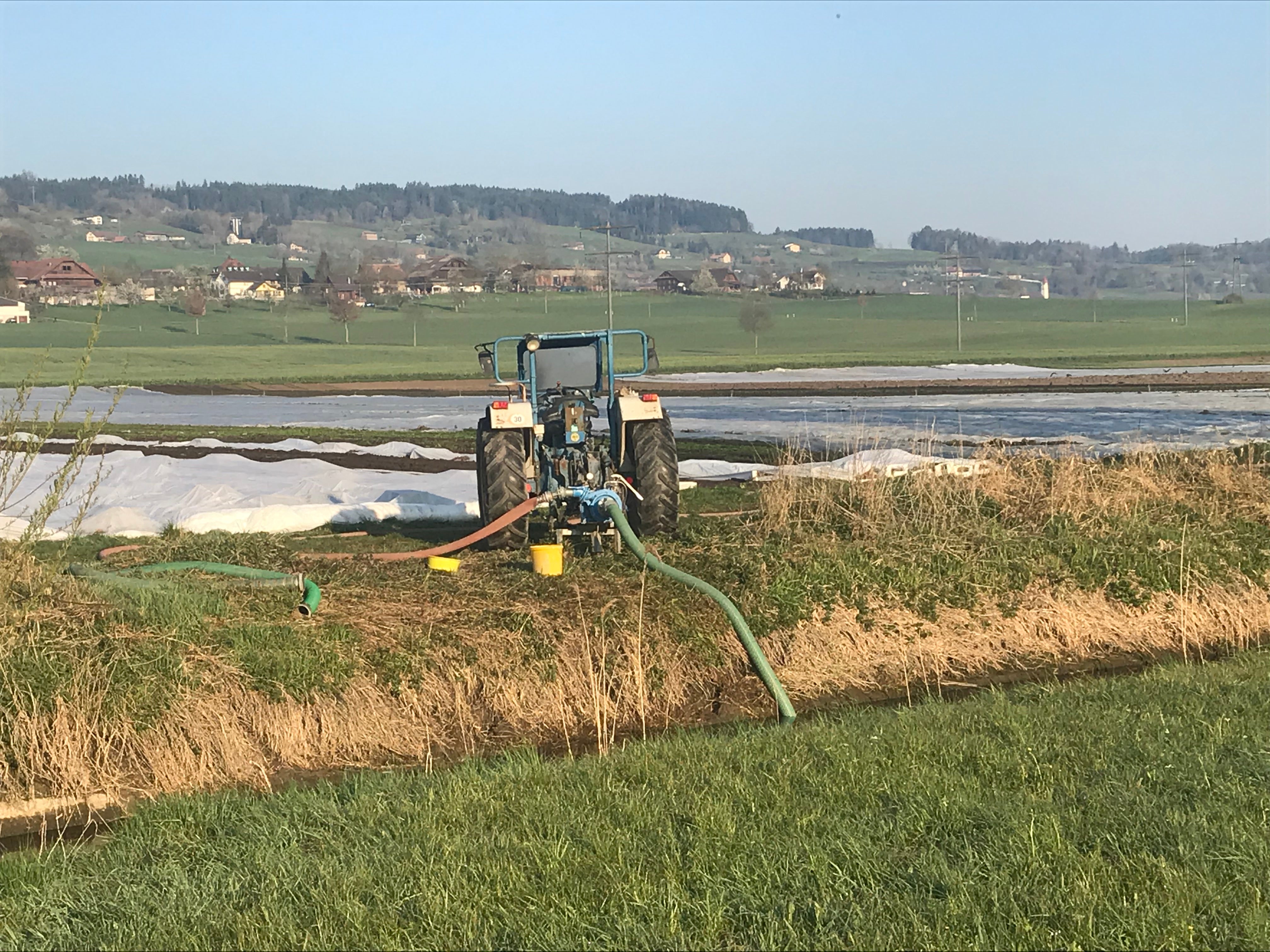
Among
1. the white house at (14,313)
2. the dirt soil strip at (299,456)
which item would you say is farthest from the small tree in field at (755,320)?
the dirt soil strip at (299,456)

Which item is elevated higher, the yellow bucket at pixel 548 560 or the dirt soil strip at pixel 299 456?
the yellow bucket at pixel 548 560

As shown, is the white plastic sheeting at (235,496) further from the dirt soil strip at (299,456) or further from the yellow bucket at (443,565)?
the yellow bucket at (443,565)

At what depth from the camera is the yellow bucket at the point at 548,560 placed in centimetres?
1180

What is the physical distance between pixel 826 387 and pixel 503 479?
37.9 m

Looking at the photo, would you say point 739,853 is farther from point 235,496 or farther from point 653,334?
point 653,334

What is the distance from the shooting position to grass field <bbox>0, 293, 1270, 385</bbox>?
75.6 meters

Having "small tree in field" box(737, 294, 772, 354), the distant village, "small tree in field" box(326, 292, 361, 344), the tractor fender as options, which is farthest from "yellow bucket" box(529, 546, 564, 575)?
the distant village

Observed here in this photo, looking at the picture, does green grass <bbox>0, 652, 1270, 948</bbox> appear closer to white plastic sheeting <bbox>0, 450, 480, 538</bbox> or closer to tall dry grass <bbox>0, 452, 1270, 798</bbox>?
tall dry grass <bbox>0, 452, 1270, 798</bbox>

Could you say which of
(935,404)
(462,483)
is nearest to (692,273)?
(935,404)

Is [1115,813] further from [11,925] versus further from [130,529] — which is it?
[130,529]

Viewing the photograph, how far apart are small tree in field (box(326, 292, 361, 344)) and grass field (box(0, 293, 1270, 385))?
90 cm

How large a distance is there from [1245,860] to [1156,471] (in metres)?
11.3

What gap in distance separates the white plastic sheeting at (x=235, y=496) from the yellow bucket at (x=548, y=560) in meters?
4.41

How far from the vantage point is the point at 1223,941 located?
4812 mm
